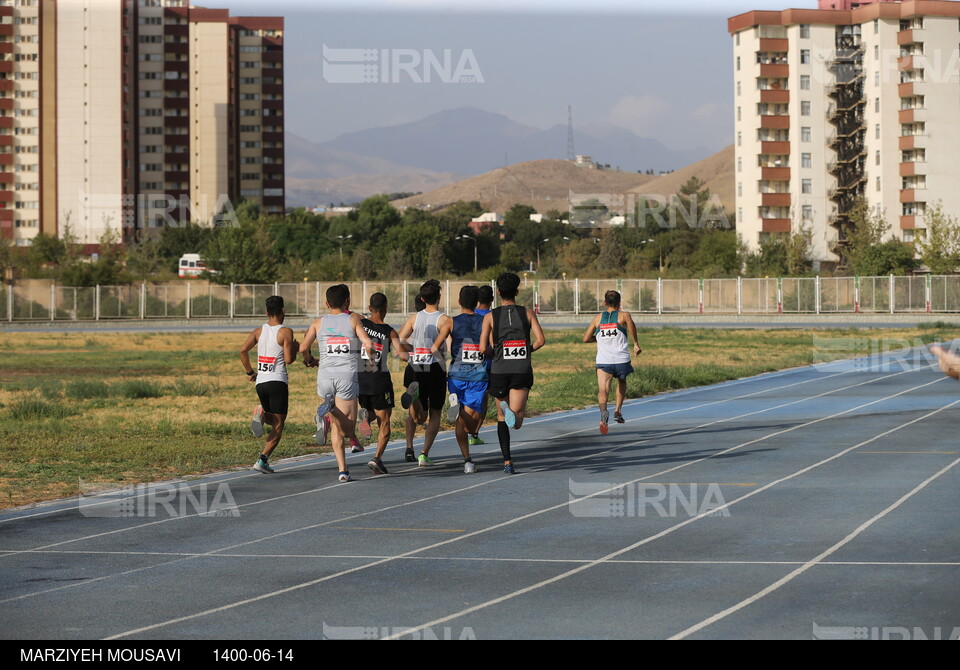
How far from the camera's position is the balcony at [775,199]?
328 ft

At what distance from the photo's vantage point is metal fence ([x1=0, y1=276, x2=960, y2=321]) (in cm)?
6384

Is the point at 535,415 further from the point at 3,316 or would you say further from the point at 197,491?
the point at 3,316

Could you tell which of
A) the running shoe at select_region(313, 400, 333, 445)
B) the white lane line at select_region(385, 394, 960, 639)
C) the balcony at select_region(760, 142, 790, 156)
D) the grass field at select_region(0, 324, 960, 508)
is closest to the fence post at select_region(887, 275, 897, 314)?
the grass field at select_region(0, 324, 960, 508)

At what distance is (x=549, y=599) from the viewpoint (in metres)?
7.22

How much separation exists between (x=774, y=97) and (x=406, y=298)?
145ft

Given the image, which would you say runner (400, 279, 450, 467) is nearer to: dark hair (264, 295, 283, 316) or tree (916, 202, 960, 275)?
dark hair (264, 295, 283, 316)

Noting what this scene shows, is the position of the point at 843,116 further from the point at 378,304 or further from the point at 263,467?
the point at 263,467

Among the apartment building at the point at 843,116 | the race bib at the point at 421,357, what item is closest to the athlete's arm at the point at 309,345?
the race bib at the point at 421,357

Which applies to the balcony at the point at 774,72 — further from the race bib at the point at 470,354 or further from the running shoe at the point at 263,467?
the running shoe at the point at 263,467

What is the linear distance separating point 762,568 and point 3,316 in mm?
→ 65370

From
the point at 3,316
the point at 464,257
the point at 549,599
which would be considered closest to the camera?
the point at 549,599

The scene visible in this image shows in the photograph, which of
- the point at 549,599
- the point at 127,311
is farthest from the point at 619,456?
the point at 127,311

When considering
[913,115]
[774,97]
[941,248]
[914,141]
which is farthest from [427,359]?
[774,97]

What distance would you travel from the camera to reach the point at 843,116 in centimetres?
9938
